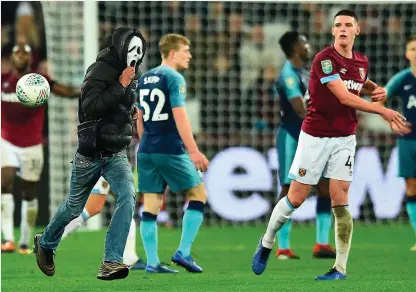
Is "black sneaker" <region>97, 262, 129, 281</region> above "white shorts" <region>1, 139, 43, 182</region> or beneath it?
beneath

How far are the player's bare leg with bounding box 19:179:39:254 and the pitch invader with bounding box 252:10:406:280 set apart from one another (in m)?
3.94

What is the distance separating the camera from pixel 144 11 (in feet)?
50.8

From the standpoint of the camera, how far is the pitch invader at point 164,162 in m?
9.20

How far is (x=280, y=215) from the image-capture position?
8375 mm

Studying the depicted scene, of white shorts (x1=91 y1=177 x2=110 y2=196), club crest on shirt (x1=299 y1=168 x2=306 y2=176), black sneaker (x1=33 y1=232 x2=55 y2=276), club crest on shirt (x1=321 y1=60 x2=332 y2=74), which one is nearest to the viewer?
black sneaker (x1=33 y1=232 x2=55 y2=276)

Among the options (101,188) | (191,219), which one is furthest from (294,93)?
(101,188)

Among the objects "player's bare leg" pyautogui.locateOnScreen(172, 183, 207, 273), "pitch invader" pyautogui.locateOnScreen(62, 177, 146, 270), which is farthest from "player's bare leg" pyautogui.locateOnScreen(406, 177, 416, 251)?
"pitch invader" pyautogui.locateOnScreen(62, 177, 146, 270)

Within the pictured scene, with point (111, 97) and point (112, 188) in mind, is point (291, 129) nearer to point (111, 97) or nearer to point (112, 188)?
point (112, 188)

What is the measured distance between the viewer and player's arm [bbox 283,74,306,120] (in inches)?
405

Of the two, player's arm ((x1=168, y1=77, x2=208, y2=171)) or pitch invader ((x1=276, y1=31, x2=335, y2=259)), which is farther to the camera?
pitch invader ((x1=276, y1=31, x2=335, y2=259))

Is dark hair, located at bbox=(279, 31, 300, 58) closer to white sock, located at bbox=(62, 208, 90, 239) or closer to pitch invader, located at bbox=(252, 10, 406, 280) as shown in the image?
pitch invader, located at bbox=(252, 10, 406, 280)

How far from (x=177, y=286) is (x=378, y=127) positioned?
8065mm

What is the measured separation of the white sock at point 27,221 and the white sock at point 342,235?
4.31 meters

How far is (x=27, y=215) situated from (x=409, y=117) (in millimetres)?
4101
